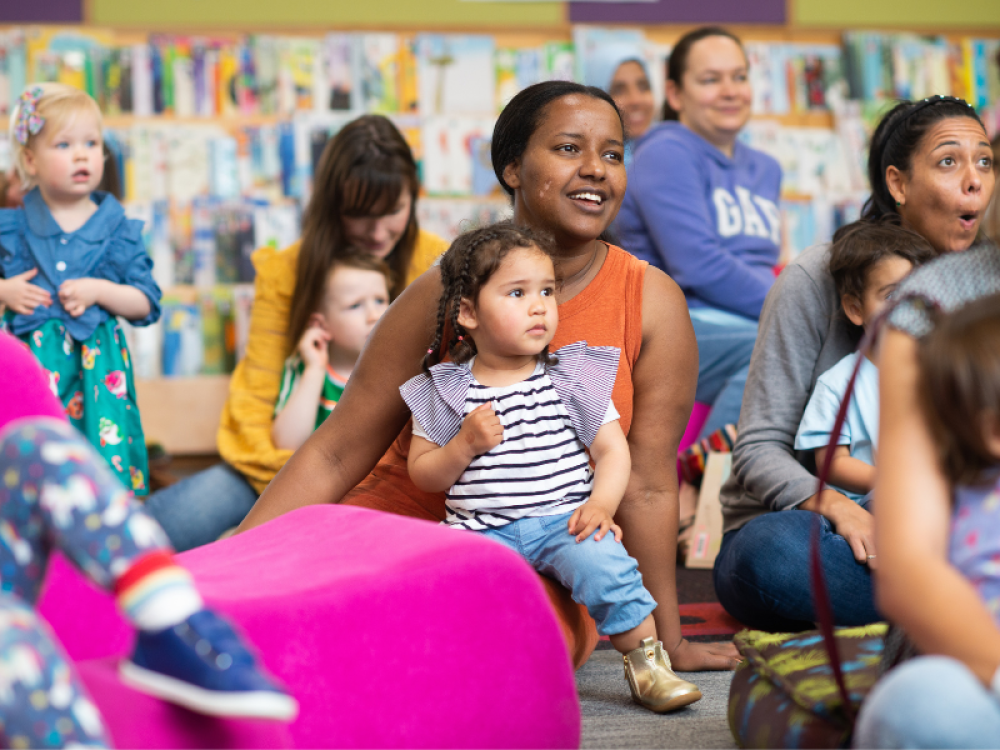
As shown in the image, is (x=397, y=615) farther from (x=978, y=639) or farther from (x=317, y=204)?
(x=317, y=204)

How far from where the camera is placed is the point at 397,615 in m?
1.17

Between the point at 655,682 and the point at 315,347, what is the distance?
147cm

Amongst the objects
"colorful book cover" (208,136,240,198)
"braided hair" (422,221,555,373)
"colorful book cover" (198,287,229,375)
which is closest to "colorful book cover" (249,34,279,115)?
"colorful book cover" (208,136,240,198)

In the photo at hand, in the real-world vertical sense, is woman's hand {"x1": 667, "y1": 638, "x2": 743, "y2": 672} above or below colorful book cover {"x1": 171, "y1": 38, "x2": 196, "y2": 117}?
below

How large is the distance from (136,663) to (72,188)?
1.92 meters

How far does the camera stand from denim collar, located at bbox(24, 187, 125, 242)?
2.63 meters

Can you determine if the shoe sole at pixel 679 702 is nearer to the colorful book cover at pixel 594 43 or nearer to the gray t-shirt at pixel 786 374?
the gray t-shirt at pixel 786 374

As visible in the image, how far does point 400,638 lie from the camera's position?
1.17m

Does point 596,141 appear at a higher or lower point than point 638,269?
→ higher

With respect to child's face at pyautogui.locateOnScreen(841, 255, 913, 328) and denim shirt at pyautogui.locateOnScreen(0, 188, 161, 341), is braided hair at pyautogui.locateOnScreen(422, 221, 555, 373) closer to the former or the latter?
child's face at pyautogui.locateOnScreen(841, 255, 913, 328)

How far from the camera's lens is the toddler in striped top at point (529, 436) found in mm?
1631

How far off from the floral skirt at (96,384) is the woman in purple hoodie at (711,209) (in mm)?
1362

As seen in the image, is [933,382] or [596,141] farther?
[596,141]

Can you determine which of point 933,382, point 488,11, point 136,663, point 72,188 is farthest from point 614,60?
point 136,663
